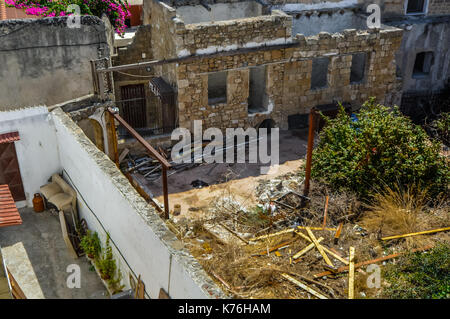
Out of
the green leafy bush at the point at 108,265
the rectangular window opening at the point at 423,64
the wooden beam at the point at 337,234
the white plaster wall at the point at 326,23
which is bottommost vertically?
the wooden beam at the point at 337,234

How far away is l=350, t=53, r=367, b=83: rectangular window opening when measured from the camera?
17.7 meters

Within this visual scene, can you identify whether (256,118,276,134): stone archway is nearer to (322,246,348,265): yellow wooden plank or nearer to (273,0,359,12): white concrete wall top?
(273,0,359,12): white concrete wall top

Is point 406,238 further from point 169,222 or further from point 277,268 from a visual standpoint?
point 169,222

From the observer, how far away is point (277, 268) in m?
8.91

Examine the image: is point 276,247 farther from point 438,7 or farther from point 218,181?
point 438,7

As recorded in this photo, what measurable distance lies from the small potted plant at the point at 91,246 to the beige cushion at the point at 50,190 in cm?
139

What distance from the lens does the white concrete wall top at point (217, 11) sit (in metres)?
16.1

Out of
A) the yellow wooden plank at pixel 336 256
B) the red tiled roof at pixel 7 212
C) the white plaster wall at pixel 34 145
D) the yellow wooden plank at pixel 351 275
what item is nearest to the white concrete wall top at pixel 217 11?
the white plaster wall at pixel 34 145

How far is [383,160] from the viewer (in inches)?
440

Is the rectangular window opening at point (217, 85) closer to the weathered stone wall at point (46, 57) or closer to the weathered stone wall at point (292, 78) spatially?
the weathered stone wall at point (292, 78)

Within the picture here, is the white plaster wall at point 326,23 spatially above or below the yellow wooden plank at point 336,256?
above

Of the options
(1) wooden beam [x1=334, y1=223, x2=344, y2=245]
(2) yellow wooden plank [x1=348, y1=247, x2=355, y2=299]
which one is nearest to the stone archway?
(1) wooden beam [x1=334, y1=223, x2=344, y2=245]

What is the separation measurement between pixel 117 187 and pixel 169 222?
3895mm

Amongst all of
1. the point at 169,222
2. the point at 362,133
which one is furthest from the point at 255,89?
the point at 169,222
